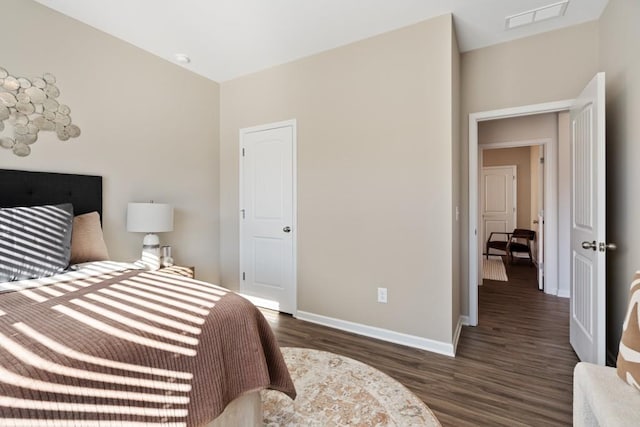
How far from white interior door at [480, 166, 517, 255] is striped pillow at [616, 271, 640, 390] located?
5949 mm

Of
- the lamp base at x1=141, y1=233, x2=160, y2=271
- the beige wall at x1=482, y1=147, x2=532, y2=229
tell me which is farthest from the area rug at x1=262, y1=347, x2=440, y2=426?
the beige wall at x1=482, y1=147, x2=532, y2=229

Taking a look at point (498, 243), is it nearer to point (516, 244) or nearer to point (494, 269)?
point (516, 244)

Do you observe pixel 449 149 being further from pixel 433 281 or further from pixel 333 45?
pixel 333 45

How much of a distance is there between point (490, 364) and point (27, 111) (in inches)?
152

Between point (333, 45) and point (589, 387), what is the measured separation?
299 cm

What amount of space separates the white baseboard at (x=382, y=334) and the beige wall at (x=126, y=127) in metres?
1.48

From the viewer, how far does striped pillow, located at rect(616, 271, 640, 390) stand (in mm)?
1108

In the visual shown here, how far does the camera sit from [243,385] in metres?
1.25

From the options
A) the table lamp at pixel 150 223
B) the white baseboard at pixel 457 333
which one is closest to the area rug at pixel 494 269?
the white baseboard at pixel 457 333

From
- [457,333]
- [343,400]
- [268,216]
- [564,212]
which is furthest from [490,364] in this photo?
[564,212]

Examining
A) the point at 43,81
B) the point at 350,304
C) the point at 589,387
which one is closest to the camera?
the point at 589,387

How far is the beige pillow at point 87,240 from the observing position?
2.16 meters

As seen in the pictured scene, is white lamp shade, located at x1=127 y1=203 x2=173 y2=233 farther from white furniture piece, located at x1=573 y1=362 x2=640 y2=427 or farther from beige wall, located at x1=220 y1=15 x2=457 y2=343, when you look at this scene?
white furniture piece, located at x1=573 y1=362 x2=640 y2=427

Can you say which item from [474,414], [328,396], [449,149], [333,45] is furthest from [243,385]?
[333,45]
